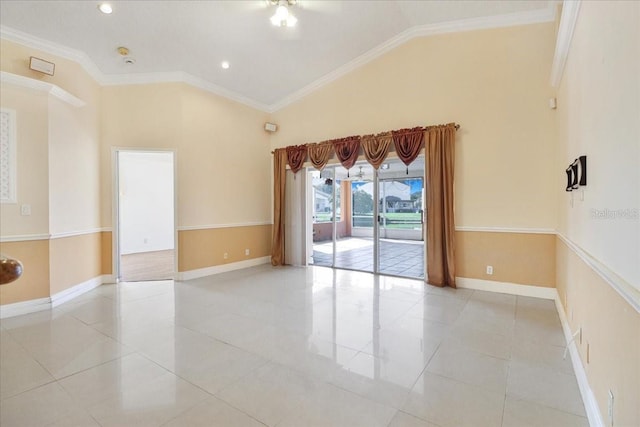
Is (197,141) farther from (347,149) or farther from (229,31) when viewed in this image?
(347,149)

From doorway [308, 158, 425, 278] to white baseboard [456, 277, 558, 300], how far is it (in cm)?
80

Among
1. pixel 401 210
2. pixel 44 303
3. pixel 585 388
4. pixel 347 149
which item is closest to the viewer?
pixel 585 388

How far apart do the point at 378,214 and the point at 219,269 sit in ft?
10.3

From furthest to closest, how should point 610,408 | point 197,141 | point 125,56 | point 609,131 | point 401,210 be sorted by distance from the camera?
point 401,210 < point 197,141 < point 125,56 < point 609,131 < point 610,408

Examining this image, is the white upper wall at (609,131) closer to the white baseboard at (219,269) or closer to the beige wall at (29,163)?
the white baseboard at (219,269)

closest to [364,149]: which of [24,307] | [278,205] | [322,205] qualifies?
[278,205]

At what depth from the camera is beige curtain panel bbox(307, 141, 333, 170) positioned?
5.67 meters

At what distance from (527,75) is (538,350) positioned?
346 cm

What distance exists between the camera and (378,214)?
5.43 metres

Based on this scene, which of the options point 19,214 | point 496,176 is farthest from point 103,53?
point 496,176

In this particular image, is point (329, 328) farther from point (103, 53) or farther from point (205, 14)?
point (103, 53)

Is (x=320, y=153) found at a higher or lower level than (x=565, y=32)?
lower

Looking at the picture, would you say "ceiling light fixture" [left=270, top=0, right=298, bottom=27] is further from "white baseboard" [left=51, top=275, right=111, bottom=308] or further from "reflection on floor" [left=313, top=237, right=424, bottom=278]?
"white baseboard" [left=51, top=275, right=111, bottom=308]

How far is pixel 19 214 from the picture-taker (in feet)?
11.8
